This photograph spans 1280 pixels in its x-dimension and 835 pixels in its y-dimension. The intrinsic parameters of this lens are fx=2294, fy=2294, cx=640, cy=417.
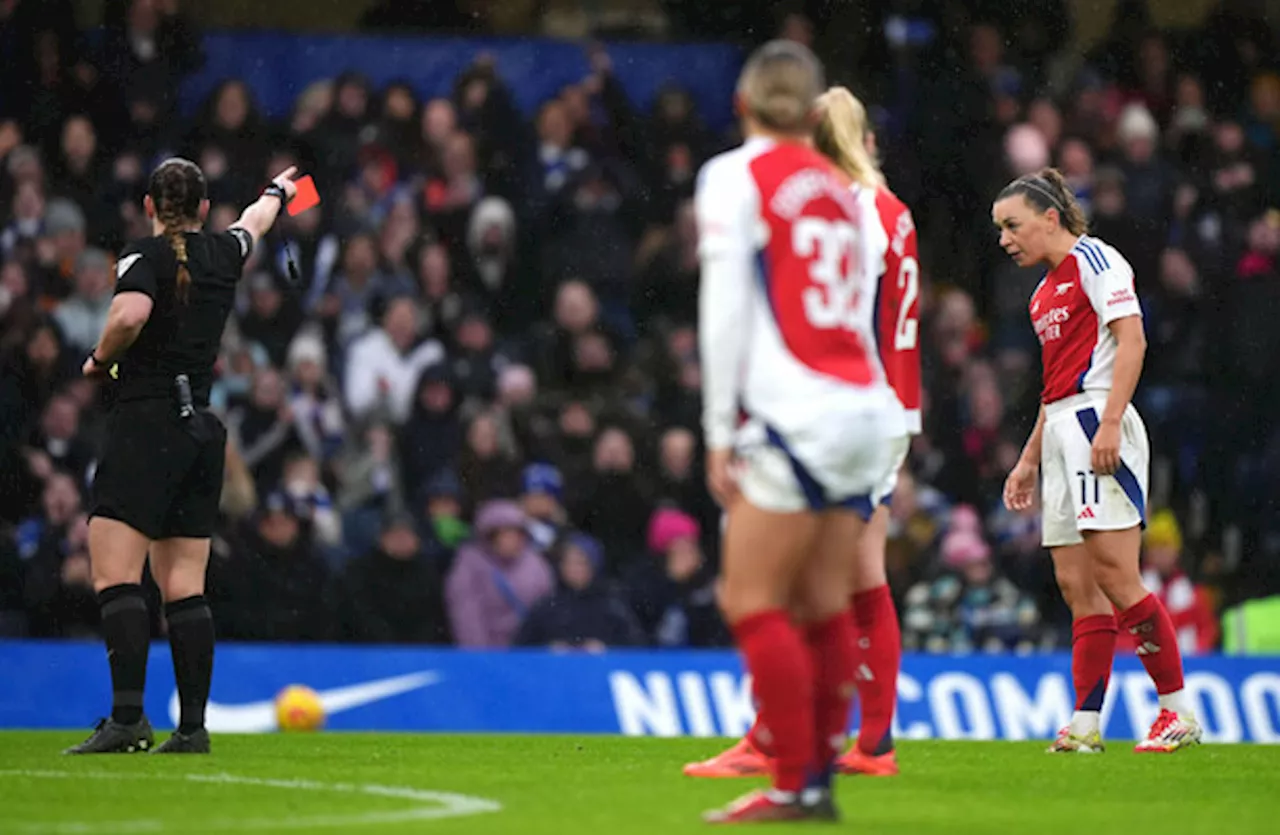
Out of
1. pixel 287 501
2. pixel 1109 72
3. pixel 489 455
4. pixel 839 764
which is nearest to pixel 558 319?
pixel 489 455

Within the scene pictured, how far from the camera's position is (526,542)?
51.2ft

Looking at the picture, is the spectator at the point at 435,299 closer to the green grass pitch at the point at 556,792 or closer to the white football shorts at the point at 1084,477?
the green grass pitch at the point at 556,792

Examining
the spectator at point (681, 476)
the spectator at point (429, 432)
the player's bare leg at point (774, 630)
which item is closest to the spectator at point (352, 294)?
the spectator at point (429, 432)

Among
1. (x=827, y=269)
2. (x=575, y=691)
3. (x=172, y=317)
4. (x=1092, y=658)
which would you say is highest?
(x=172, y=317)

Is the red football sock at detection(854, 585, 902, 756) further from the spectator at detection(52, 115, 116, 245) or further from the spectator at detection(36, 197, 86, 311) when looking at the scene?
the spectator at detection(52, 115, 116, 245)

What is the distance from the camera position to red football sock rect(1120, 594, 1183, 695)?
9656mm

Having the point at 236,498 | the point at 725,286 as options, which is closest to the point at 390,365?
the point at 236,498

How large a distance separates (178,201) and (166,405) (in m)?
0.81

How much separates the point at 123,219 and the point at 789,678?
11999 millimetres

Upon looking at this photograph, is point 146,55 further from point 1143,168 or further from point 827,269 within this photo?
point 827,269

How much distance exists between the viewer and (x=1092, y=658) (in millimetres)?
9797

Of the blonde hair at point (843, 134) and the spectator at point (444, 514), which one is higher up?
the blonde hair at point (843, 134)

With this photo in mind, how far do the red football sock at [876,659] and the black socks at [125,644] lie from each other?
9.38 ft

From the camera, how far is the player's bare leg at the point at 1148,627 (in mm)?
9531
